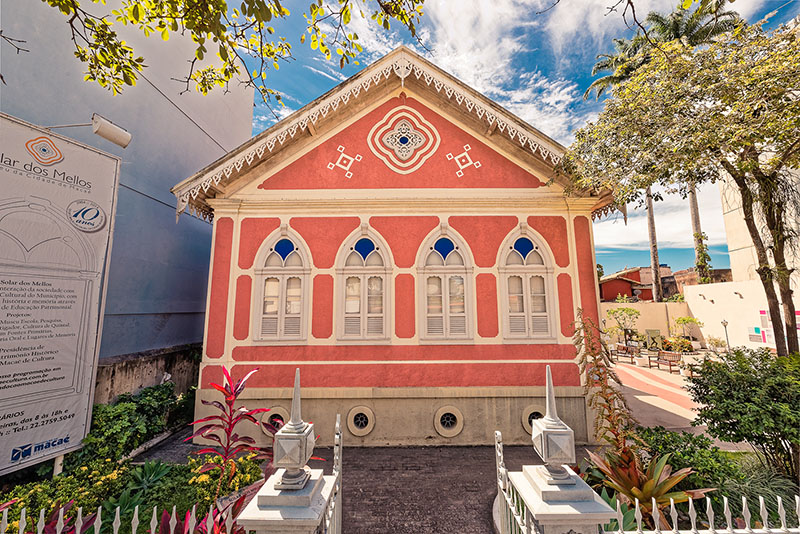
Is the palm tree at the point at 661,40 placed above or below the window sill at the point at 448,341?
above

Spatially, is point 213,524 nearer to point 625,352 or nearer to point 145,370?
point 145,370

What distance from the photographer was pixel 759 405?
14.6ft

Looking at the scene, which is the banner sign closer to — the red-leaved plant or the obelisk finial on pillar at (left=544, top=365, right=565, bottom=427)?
the red-leaved plant

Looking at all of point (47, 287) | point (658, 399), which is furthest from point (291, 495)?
point (658, 399)

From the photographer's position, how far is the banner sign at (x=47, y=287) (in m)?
4.85

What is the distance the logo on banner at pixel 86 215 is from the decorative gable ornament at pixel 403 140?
553 cm

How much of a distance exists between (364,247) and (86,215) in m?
5.13

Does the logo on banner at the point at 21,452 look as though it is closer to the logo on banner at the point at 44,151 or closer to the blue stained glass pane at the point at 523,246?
the logo on banner at the point at 44,151

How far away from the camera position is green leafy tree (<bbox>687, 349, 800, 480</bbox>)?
169 inches

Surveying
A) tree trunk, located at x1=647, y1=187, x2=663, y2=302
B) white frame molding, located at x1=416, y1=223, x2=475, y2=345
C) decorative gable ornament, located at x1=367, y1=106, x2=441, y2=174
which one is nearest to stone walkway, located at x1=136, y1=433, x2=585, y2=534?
white frame molding, located at x1=416, y1=223, x2=475, y2=345

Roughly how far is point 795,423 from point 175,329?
42.3 ft

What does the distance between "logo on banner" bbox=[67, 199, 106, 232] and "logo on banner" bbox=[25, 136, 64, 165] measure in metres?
0.71

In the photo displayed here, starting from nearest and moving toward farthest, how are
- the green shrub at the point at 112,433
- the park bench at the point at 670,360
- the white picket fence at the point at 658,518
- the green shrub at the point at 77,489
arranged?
the white picket fence at the point at 658,518, the green shrub at the point at 77,489, the green shrub at the point at 112,433, the park bench at the point at 670,360

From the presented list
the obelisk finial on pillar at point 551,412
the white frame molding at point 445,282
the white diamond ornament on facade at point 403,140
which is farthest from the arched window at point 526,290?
the obelisk finial on pillar at point 551,412
